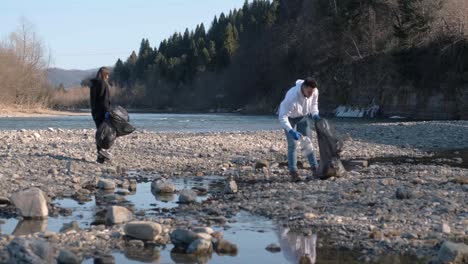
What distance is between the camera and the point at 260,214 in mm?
7805

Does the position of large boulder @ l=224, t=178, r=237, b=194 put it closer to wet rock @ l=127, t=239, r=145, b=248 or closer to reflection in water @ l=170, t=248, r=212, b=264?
wet rock @ l=127, t=239, r=145, b=248

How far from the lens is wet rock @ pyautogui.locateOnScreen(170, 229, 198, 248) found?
606cm

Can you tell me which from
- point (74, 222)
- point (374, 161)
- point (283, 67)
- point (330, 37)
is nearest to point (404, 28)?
point (330, 37)

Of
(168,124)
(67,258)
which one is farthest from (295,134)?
(168,124)

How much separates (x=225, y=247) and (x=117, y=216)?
164 cm

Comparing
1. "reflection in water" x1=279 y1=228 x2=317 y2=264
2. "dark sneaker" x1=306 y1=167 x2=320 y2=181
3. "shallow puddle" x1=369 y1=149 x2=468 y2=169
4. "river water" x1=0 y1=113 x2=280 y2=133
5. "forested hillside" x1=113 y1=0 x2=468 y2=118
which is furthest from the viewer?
"forested hillside" x1=113 y1=0 x2=468 y2=118

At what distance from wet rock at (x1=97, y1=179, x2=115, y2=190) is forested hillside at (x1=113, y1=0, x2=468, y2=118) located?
3727 cm

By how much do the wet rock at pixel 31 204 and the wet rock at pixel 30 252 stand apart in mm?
2156

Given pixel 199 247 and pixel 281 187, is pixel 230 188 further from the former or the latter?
pixel 199 247

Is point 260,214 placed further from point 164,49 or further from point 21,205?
point 164,49

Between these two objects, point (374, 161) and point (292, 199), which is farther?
point (374, 161)

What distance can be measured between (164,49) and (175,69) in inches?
694

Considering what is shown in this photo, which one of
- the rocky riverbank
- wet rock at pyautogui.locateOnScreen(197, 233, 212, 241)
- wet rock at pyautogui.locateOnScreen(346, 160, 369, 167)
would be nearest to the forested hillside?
the rocky riverbank

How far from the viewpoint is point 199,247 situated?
19.3 feet
